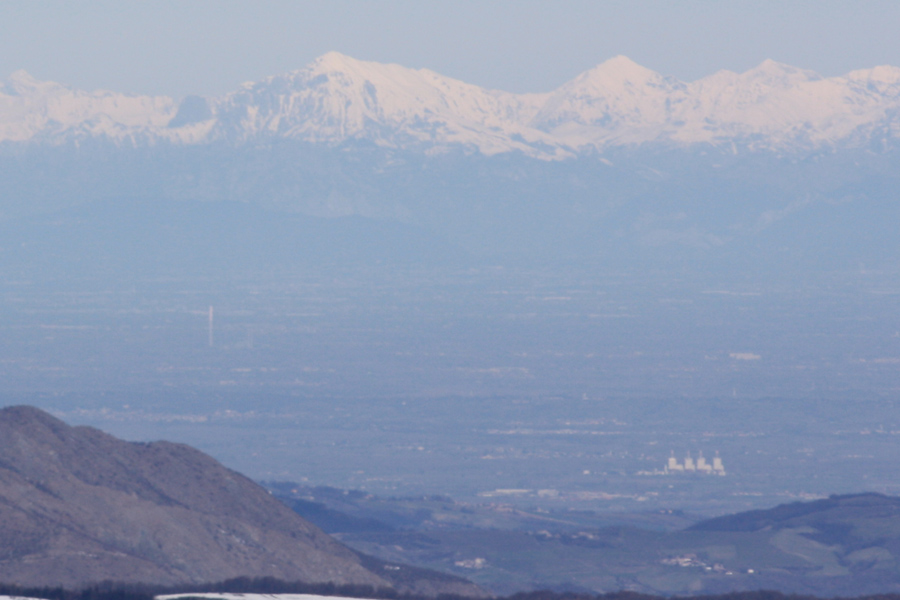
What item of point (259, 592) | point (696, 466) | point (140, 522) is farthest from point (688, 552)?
point (696, 466)

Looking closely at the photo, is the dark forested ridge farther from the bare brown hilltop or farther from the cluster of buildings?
the cluster of buildings

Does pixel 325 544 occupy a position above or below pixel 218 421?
below

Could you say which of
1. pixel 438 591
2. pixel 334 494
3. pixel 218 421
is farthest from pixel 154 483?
pixel 218 421

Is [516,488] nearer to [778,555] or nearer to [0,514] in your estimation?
[778,555]

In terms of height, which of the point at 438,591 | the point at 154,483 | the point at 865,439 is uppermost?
the point at 865,439

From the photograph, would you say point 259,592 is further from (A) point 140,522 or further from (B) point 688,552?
(B) point 688,552

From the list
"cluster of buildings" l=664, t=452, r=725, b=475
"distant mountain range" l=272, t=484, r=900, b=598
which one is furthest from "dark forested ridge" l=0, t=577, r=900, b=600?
"cluster of buildings" l=664, t=452, r=725, b=475

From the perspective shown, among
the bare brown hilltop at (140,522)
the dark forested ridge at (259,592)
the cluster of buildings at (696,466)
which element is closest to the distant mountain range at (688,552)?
the bare brown hilltop at (140,522)
